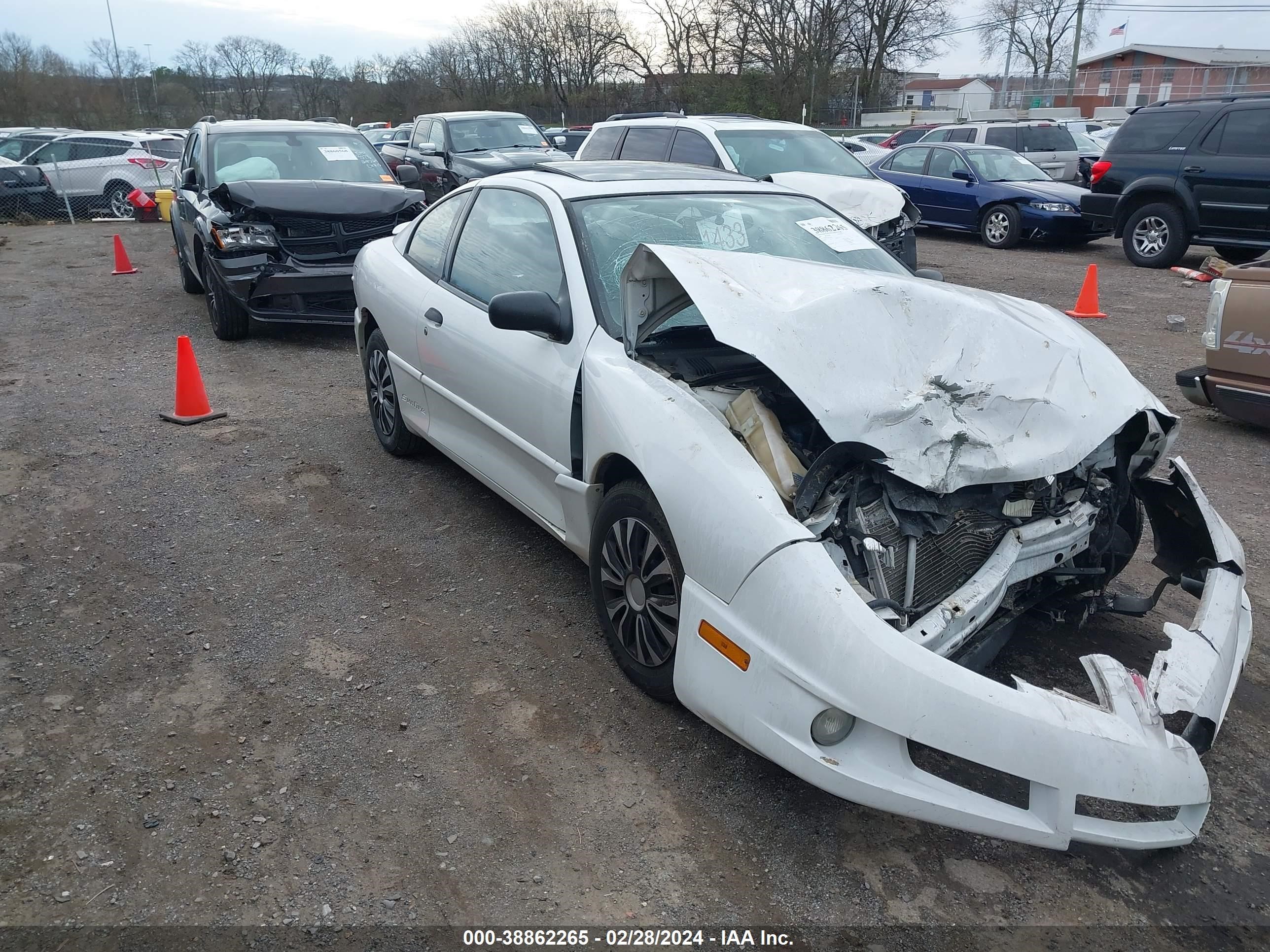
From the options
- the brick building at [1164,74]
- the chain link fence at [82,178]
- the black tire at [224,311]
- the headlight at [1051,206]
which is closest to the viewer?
the black tire at [224,311]

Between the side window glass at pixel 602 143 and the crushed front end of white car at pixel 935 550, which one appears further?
the side window glass at pixel 602 143

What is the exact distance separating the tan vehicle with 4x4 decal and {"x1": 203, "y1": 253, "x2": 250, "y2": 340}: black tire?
24.2ft

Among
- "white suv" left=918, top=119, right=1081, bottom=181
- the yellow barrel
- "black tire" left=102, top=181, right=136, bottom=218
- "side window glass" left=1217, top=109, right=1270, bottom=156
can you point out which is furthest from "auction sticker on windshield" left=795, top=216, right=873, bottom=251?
"black tire" left=102, top=181, right=136, bottom=218

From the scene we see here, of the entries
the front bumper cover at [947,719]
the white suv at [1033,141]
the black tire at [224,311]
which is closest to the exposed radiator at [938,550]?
the front bumper cover at [947,719]

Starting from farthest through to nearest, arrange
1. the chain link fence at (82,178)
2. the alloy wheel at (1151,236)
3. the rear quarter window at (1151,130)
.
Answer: the chain link fence at (82,178), the alloy wheel at (1151,236), the rear quarter window at (1151,130)

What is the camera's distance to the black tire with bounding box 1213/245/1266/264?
11.2 meters

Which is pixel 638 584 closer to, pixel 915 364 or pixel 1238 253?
pixel 915 364

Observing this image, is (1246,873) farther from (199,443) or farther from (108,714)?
(199,443)

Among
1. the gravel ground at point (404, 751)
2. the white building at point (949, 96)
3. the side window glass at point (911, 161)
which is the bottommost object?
the gravel ground at point (404, 751)

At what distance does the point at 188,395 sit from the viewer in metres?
6.38

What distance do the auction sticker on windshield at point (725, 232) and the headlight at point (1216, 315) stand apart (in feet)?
10.5

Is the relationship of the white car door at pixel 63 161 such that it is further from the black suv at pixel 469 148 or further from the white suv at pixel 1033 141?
the white suv at pixel 1033 141

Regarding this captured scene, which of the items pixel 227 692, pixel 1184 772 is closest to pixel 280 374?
pixel 227 692

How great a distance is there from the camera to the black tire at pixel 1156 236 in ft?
38.2
